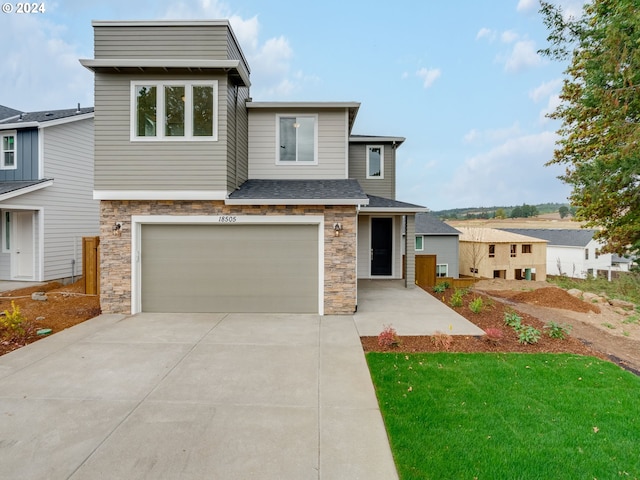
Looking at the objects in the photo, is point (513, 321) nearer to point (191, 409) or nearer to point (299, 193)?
point (299, 193)

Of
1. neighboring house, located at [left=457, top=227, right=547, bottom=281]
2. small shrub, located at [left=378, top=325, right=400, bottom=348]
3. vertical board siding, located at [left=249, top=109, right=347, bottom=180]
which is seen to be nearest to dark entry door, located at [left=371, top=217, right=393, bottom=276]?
vertical board siding, located at [left=249, top=109, right=347, bottom=180]

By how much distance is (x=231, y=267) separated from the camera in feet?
26.3

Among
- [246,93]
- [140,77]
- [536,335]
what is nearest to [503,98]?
[246,93]

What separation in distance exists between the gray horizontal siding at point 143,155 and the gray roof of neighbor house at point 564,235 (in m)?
39.2

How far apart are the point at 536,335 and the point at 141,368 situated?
6.44 m

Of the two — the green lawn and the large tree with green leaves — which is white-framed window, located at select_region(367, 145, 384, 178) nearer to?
the large tree with green leaves

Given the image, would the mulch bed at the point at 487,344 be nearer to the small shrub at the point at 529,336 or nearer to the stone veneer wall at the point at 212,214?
the small shrub at the point at 529,336

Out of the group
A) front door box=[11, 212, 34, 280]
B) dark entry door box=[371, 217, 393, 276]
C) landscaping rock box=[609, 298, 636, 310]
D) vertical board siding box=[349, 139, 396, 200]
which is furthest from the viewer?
dark entry door box=[371, 217, 393, 276]

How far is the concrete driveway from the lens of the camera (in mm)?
2893

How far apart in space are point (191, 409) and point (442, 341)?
13.1 ft

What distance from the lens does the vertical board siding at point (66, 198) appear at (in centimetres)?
1166

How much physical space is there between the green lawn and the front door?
12.8m

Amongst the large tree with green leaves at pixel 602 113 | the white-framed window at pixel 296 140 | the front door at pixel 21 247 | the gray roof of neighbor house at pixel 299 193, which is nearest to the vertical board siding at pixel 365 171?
the white-framed window at pixel 296 140

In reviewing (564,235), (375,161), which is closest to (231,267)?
(375,161)
